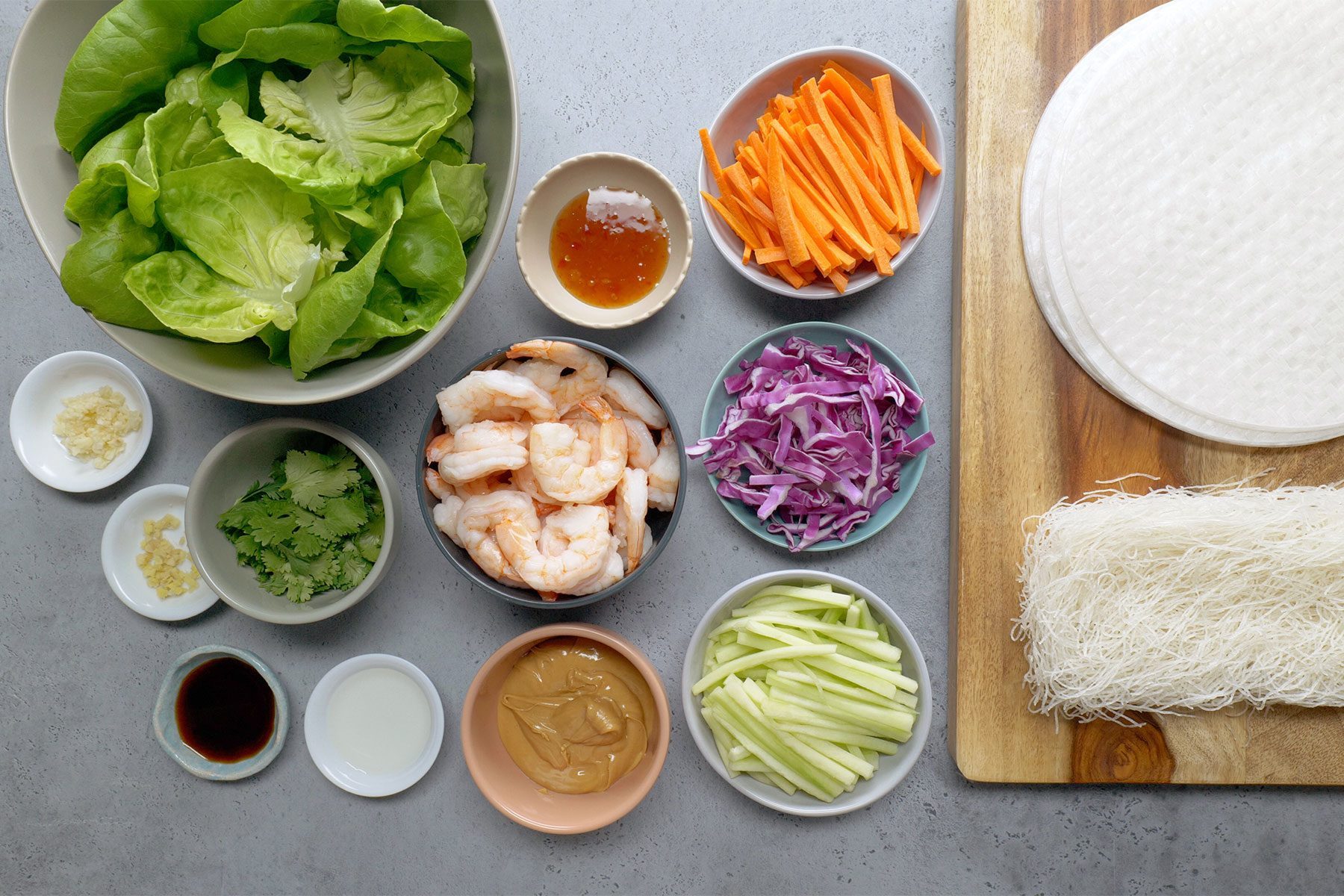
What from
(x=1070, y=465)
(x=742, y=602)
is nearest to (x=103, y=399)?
(x=742, y=602)

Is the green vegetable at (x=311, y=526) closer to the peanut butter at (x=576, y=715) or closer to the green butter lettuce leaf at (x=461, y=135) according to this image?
the peanut butter at (x=576, y=715)

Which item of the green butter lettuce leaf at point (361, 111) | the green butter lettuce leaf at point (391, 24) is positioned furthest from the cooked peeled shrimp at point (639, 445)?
the green butter lettuce leaf at point (391, 24)

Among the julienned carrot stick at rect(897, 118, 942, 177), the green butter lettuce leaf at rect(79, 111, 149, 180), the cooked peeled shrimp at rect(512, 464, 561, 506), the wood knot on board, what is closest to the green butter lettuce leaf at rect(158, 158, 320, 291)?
the green butter lettuce leaf at rect(79, 111, 149, 180)

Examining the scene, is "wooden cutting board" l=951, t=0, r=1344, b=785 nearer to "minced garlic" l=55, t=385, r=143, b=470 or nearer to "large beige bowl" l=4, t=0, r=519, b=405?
"large beige bowl" l=4, t=0, r=519, b=405

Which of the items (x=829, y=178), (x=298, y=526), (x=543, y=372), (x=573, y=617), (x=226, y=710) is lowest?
(x=226, y=710)

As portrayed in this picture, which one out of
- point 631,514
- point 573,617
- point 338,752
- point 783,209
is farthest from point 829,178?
point 338,752

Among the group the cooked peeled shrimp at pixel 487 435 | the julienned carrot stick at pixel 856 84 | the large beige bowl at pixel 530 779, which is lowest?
the large beige bowl at pixel 530 779

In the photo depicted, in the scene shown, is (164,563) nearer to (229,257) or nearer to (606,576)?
(229,257)
